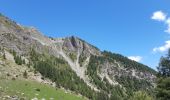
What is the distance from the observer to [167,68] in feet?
172

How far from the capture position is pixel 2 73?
421 ft

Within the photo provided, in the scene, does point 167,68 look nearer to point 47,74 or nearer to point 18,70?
point 18,70

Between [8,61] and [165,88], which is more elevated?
[8,61]

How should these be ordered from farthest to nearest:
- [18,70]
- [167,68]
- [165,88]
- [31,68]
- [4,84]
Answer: [31,68] < [18,70] < [4,84] < [167,68] < [165,88]

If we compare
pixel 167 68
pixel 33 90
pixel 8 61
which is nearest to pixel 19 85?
pixel 33 90

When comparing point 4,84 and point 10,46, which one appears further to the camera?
point 10,46

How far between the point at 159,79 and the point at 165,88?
2.08 metres

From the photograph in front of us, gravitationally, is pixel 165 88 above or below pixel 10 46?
below

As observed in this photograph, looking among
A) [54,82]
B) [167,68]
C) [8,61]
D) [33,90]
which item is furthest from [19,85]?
[167,68]

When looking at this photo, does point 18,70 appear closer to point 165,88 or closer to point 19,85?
point 19,85

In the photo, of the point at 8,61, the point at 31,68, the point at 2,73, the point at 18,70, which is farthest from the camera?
the point at 31,68

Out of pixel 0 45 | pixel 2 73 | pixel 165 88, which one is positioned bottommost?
pixel 165 88

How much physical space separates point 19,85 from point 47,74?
2180 inches

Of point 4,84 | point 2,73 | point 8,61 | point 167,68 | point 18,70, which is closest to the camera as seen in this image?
point 167,68
